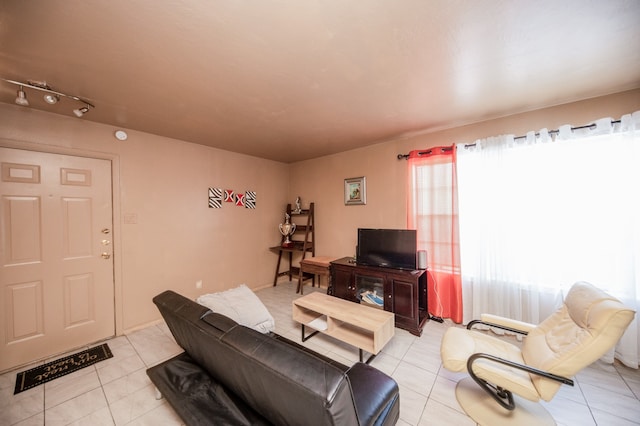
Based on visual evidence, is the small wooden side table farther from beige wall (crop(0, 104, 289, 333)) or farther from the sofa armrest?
the sofa armrest

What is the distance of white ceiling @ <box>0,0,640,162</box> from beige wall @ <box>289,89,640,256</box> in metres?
0.14

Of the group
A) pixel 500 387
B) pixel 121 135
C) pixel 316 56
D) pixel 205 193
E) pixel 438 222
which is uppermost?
pixel 316 56

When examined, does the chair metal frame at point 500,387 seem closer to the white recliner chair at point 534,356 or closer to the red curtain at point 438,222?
the white recliner chair at point 534,356

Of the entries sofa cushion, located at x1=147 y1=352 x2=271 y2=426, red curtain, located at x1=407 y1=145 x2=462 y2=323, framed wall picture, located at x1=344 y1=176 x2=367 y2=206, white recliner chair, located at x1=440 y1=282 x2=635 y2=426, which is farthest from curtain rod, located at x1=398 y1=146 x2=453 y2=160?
sofa cushion, located at x1=147 y1=352 x2=271 y2=426

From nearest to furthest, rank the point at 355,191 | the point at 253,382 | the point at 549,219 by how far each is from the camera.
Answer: the point at 253,382, the point at 549,219, the point at 355,191

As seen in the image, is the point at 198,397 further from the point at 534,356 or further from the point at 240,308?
the point at 534,356

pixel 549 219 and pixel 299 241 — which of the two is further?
pixel 299 241

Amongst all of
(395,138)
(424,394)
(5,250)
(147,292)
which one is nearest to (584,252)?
(424,394)

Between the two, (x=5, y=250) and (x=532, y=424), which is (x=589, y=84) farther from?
(x=5, y=250)

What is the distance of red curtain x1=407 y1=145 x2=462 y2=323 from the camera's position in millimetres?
2863

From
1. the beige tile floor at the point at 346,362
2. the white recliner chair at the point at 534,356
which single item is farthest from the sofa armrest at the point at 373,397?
the white recliner chair at the point at 534,356

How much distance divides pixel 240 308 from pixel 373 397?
1.11 m

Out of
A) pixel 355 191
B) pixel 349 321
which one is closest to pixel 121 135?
pixel 355 191

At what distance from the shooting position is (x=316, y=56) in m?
1.58
